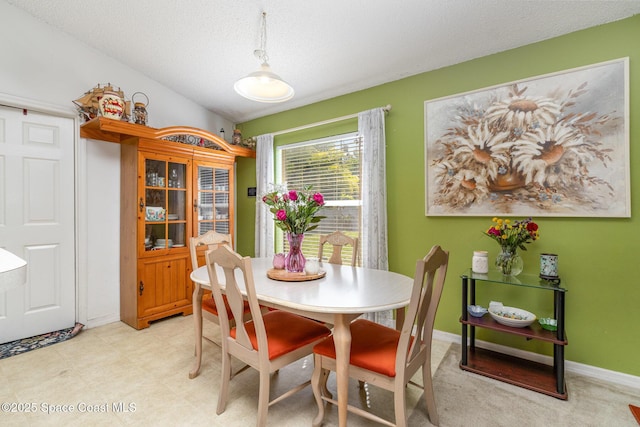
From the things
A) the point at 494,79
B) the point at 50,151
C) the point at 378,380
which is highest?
the point at 494,79

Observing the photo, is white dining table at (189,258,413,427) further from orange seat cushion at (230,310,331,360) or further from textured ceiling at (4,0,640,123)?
textured ceiling at (4,0,640,123)

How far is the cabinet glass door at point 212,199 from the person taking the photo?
3.54 metres

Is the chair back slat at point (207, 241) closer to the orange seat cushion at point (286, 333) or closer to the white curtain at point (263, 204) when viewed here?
the orange seat cushion at point (286, 333)

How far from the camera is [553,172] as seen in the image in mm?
2213

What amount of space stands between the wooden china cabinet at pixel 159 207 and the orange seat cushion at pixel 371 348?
228 cm

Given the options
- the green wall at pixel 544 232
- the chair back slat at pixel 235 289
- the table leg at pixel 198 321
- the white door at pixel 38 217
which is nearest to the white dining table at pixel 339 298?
the table leg at pixel 198 321

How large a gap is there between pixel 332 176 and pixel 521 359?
2437 mm

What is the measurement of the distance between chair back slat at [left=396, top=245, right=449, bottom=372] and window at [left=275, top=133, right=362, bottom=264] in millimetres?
1675

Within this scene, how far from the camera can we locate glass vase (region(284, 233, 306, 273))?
206 cm

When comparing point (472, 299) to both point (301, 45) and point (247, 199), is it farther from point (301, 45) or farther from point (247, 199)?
point (247, 199)

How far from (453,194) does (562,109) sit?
98cm

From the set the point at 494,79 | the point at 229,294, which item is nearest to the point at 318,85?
the point at 494,79

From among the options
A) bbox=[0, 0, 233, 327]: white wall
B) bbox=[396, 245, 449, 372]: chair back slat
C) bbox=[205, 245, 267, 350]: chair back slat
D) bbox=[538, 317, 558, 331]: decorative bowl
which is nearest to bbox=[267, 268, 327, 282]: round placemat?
bbox=[205, 245, 267, 350]: chair back slat

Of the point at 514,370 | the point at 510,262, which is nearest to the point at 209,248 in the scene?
the point at 510,262
